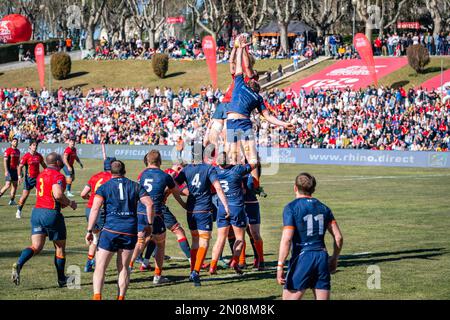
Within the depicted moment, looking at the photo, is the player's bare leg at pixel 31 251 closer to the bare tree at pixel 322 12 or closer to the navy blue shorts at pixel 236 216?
the navy blue shorts at pixel 236 216

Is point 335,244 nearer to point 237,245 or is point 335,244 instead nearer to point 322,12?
point 237,245

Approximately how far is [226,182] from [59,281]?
327 centimetres

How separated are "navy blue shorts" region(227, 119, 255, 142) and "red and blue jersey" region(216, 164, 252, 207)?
82cm

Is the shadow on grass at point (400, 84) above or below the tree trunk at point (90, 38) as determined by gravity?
below

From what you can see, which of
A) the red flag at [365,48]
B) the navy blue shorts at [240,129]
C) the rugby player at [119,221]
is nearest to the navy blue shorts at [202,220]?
the navy blue shorts at [240,129]

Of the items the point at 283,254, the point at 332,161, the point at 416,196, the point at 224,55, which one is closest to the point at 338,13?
the point at 224,55

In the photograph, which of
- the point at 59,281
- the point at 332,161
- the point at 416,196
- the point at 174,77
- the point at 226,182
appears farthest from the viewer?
the point at 174,77

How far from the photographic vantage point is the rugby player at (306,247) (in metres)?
9.52

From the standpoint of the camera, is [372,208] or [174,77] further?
[174,77]

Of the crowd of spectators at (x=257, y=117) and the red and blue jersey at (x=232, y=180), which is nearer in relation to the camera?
the red and blue jersey at (x=232, y=180)

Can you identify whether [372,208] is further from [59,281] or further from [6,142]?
[6,142]

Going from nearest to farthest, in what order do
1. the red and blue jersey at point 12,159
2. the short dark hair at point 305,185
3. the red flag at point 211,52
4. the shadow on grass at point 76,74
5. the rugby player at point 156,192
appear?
1. the short dark hair at point 305,185
2. the rugby player at point 156,192
3. the red and blue jersey at point 12,159
4. the red flag at point 211,52
5. the shadow on grass at point 76,74

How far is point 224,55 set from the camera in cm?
7419

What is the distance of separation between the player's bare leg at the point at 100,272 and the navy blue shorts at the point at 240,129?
14.5 feet
